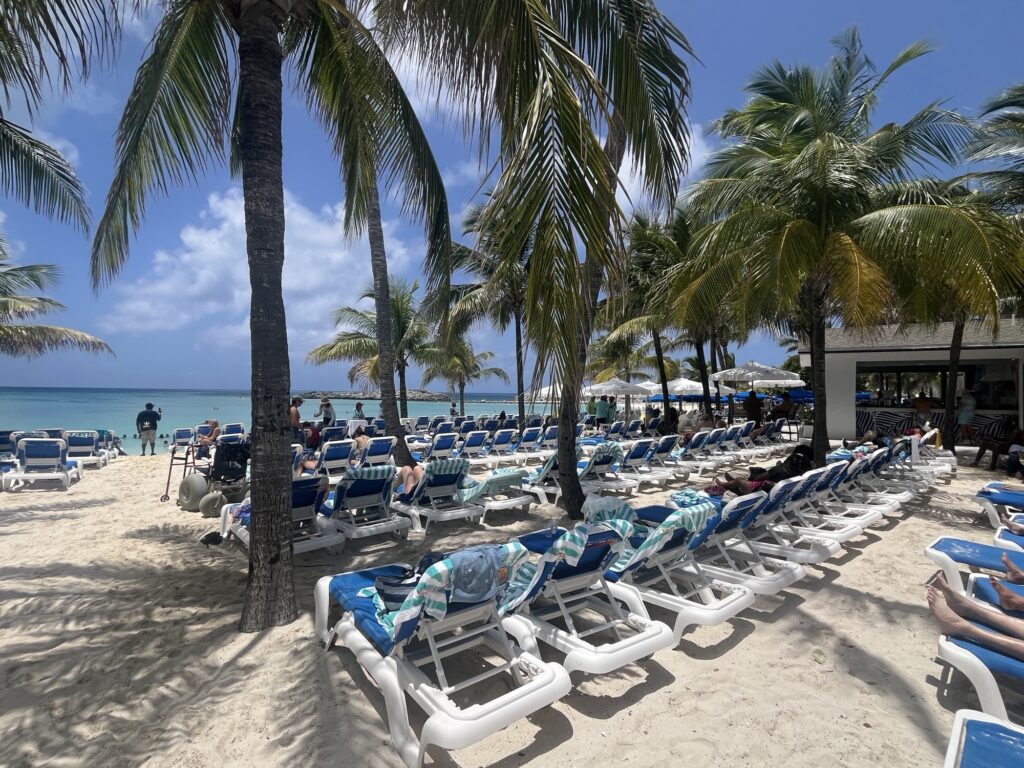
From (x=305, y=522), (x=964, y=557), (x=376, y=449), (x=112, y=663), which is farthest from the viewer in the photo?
(x=376, y=449)

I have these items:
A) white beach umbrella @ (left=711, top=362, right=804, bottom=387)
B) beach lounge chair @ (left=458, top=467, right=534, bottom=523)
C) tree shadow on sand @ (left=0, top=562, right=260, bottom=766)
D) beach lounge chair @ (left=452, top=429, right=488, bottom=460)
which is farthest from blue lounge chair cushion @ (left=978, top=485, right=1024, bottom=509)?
white beach umbrella @ (left=711, top=362, right=804, bottom=387)

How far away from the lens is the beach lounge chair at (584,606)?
2867 mm

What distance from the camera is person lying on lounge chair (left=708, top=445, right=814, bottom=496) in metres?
6.01

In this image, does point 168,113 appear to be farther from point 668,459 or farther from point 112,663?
point 668,459

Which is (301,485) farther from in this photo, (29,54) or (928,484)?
(928,484)

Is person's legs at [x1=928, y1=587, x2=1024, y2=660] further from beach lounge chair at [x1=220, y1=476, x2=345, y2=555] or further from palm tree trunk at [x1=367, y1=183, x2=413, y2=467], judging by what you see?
palm tree trunk at [x1=367, y1=183, x2=413, y2=467]

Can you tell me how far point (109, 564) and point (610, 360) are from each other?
26.5m

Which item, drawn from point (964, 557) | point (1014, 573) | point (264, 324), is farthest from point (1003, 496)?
point (264, 324)

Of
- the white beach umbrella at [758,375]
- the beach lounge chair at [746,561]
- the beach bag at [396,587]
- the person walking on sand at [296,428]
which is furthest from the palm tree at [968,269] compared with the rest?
the person walking on sand at [296,428]

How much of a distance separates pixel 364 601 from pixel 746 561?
11.1ft

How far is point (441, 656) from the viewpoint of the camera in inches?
105

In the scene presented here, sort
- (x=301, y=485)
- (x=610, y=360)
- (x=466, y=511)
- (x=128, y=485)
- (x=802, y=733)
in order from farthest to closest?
(x=610, y=360), (x=128, y=485), (x=466, y=511), (x=301, y=485), (x=802, y=733)

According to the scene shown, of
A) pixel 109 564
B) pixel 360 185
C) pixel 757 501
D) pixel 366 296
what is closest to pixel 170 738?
pixel 109 564

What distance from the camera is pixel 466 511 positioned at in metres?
6.32
